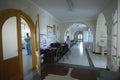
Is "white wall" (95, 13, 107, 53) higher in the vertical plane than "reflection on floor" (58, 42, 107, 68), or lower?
higher

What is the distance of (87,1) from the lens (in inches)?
147

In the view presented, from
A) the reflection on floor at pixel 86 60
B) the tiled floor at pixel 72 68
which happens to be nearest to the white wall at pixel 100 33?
the reflection on floor at pixel 86 60

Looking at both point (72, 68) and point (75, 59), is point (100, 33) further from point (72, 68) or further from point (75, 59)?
point (72, 68)

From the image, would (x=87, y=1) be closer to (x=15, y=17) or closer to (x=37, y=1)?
(x=37, y=1)

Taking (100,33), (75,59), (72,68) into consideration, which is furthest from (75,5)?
(100,33)

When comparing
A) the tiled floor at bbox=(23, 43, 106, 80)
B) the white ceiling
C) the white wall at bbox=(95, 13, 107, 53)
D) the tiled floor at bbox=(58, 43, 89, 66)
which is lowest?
the tiled floor at bbox=(23, 43, 106, 80)

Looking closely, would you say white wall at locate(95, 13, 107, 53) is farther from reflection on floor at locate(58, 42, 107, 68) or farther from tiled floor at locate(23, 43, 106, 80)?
tiled floor at locate(23, 43, 106, 80)

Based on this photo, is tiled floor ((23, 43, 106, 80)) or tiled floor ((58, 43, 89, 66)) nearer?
Answer: tiled floor ((23, 43, 106, 80))

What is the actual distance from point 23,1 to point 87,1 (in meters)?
2.47

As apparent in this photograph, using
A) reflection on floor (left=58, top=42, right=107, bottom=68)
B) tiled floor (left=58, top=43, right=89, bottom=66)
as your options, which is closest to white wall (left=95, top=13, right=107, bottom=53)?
reflection on floor (left=58, top=42, right=107, bottom=68)

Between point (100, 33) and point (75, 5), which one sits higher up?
point (75, 5)

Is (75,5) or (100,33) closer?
(75,5)

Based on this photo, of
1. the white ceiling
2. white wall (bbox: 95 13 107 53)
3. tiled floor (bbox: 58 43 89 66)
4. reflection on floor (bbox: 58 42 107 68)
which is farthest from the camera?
white wall (bbox: 95 13 107 53)

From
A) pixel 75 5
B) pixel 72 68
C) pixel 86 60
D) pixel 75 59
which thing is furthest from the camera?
pixel 75 59
